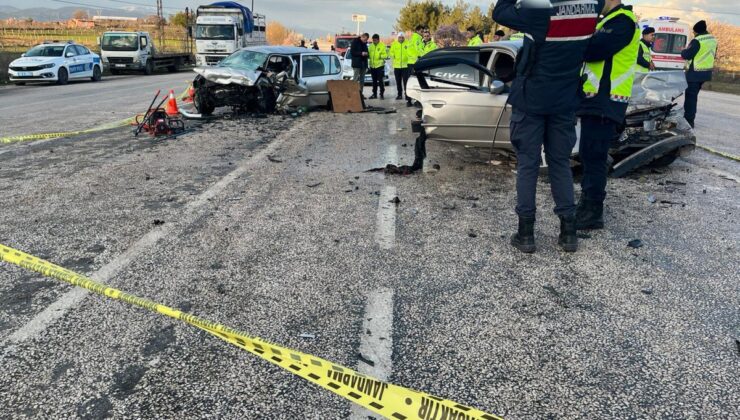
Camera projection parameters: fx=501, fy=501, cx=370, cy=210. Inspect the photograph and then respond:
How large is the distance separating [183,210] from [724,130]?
10883 mm

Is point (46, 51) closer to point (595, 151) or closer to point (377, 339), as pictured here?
point (595, 151)

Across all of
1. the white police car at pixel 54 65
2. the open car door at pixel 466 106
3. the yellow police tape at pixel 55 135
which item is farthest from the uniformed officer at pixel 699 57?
the white police car at pixel 54 65

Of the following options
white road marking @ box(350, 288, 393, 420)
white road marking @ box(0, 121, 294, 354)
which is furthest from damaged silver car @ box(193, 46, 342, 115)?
white road marking @ box(350, 288, 393, 420)

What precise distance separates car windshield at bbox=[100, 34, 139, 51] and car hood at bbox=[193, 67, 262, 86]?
1834cm

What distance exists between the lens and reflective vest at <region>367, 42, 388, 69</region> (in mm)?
14305

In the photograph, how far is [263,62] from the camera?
35.1 ft

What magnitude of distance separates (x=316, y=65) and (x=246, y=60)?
5.68 feet

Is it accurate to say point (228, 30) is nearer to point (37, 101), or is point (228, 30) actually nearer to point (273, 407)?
point (37, 101)

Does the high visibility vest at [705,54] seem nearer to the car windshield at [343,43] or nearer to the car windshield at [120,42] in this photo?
the car windshield at [343,43]

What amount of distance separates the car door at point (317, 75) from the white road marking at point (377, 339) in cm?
892

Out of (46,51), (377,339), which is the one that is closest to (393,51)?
(377,339)

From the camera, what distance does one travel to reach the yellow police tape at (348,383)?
193cm

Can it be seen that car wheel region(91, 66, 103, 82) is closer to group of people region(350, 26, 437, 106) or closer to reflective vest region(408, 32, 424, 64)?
group of people region(350, 26, 437, 106)

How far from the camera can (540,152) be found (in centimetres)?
390
